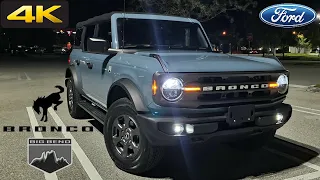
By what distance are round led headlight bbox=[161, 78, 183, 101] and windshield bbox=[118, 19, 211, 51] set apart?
5.14 ft

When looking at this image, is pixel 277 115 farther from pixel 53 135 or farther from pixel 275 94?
pixel 53 135

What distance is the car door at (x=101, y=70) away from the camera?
4.75 m

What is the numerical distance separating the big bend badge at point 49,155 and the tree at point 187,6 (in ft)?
53.0

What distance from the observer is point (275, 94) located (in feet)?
13.5

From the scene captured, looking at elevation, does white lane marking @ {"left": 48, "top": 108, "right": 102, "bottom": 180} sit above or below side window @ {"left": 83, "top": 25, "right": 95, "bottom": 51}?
below

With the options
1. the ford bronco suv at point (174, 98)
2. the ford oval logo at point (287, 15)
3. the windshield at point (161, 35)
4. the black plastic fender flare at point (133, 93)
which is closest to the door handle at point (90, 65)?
the ford bronco suv at point (174, 98)

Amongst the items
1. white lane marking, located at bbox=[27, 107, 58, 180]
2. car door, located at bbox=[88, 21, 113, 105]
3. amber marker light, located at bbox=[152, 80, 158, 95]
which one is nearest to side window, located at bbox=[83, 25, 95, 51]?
car door, located at bbox=[88, 21, 113, 105]

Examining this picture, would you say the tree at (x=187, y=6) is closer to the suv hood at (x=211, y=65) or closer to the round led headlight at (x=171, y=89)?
the suv hood at (x=211, y=65)

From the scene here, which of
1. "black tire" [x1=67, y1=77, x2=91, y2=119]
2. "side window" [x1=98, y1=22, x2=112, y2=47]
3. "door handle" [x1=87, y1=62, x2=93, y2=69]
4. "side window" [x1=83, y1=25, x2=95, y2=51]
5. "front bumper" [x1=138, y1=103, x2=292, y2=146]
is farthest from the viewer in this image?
"black tire" [x1=67, y1=77, x2=91, y2=119]

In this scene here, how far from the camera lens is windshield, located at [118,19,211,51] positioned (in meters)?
5.02

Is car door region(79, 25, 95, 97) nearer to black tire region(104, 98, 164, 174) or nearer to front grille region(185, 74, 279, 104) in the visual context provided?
black tire region(104, 98, 164, 174)

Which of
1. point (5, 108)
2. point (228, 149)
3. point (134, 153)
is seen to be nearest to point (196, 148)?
point (228, 149)

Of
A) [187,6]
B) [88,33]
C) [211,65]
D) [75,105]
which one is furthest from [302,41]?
[211,65]

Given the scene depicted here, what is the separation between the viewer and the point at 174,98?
139 inches
